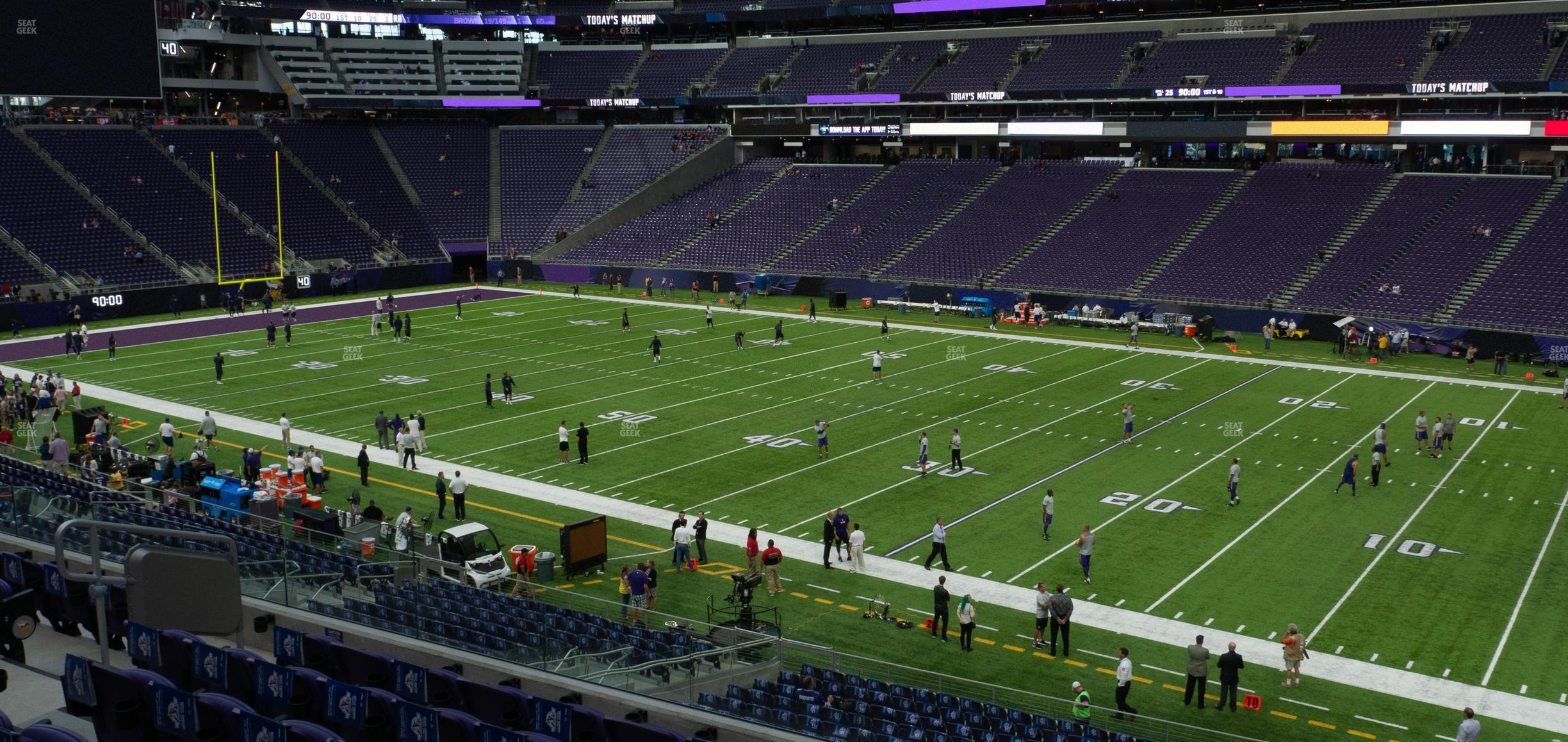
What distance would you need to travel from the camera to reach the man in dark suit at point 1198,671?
57.6ft

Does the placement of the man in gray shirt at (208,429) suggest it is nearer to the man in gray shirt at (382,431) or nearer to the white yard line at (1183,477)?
the man in gray shirt at (382,431)

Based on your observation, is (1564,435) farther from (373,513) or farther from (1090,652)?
(373,513)

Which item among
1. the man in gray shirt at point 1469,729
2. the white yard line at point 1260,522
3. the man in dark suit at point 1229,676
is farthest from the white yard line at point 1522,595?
the white yard line at point 1260,522

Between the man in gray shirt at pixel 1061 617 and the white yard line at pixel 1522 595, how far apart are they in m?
5.95

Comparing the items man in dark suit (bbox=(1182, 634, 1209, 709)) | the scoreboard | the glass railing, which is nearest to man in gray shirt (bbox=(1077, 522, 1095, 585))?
man in dark suit (bbox=(1182, 634, 1209, 709))

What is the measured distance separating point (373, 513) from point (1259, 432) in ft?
76.6

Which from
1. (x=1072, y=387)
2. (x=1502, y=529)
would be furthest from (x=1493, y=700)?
(x=1072, y=387)

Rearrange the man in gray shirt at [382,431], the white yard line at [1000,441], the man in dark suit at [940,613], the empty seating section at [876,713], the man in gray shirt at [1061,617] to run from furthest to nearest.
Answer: the man in gray shirt at [382,431] → the white yard line at [1000,441] → the man in dark suit at [940,613] → the man in gray shirt at [1061,617] → the empty seating section at [876,713]

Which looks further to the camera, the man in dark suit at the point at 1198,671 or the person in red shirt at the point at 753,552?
the person in red shirt at the point at 753,552

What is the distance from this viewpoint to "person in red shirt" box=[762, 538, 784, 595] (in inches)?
862

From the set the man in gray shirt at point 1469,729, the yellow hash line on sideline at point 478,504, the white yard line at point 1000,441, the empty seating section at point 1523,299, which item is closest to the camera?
the man in gray shirt at point 1469,729

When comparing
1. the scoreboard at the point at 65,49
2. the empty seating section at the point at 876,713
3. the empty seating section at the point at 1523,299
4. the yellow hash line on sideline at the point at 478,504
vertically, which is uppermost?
Answer: the scoreboard at the point at 65,49

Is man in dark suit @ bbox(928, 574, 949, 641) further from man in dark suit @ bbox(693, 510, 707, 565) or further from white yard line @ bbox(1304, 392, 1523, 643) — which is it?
white yard line @ bbox(1304, 392, 1523, 643)

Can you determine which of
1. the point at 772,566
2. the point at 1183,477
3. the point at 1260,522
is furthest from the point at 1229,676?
the point at 1183,477
